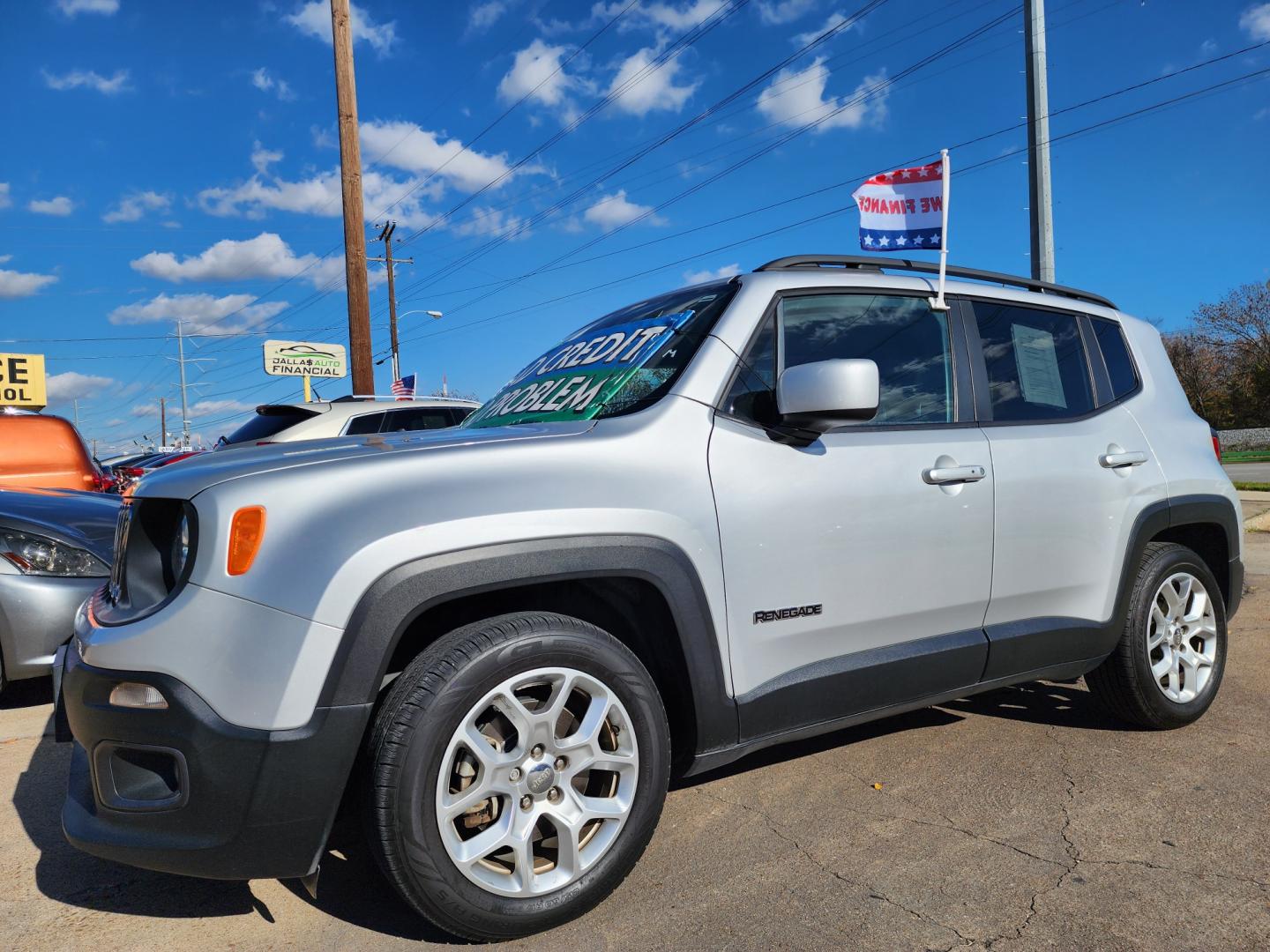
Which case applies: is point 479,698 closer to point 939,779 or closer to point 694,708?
point 694,708

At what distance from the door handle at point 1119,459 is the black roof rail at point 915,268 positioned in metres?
0.76

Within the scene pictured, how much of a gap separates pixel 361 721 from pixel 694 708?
90 centimetres

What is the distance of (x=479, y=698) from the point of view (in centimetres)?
212

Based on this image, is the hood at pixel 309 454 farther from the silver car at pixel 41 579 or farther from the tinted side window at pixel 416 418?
the tinted side window at pixel 416 418

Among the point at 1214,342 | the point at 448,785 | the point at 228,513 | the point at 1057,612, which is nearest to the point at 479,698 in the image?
the point at 448,785

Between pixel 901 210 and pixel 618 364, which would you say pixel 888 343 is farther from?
pixel 901 210

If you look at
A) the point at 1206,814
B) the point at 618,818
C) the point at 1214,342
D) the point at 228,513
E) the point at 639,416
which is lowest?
the point at 1206,814

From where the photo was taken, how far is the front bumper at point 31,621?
13.9ft

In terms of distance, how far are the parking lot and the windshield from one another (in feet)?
4.62

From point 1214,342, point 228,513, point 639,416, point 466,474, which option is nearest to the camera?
point 228,513

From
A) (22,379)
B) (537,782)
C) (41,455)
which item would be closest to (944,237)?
(537,782)

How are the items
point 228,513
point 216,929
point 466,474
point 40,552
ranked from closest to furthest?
point 228,513 < point 466,474 < point 216,929 < point 40,552

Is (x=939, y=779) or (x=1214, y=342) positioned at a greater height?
(x=1214, y=342)

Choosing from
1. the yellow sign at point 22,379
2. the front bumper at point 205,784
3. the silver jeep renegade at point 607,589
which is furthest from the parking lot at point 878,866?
the yellow sign at point 22,379
